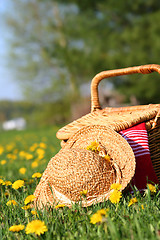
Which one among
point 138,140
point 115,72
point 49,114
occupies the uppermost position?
point 49,114

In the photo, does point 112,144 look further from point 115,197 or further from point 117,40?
point 117,40

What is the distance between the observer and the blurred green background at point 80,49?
9.75 metres

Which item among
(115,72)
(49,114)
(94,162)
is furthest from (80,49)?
(94,162)

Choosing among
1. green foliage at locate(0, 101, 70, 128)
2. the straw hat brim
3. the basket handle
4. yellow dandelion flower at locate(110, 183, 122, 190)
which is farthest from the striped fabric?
green foliage at locate(0, 101, 70, 128)

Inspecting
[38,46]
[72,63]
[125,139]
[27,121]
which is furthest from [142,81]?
[27,121]

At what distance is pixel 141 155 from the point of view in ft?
5.46

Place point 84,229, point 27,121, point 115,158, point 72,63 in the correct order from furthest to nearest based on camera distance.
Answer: point 27,121 < point 72,63 < point 115,158 < point 84,229

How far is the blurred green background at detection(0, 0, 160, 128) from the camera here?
32.0ft

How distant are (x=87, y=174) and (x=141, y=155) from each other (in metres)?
0.42

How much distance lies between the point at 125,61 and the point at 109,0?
94.1 inches

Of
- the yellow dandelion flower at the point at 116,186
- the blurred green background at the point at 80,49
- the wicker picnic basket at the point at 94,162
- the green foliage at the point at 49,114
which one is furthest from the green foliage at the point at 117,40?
the yellow dandelion flower at the point at 116,186

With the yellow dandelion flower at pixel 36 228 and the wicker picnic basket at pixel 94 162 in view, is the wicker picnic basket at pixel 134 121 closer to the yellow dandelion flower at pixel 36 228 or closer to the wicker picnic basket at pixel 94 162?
the wicker picnic basket at pixel 94 162

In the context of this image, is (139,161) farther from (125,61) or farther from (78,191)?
(125,61)

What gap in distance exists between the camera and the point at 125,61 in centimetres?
954
